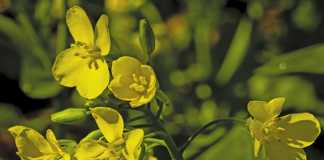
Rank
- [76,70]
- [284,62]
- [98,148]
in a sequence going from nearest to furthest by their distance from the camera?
1. [98,148]
2. [76,70]
3. [284,62]

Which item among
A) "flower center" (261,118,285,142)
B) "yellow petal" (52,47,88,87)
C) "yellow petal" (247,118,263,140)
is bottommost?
"flower center" (261,118,285,142)

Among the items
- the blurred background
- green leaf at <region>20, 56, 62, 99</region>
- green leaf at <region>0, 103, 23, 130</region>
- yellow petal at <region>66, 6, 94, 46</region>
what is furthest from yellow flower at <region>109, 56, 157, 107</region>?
green leaf at <region>0, 103, 23, 130</region>

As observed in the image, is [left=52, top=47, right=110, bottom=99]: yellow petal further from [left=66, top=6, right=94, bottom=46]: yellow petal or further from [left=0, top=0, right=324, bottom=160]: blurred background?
[left=0, top=0, right=324, bottom=160]: blurred background

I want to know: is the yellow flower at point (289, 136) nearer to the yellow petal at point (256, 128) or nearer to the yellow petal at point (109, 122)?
the yellow petal at point (256, 128)

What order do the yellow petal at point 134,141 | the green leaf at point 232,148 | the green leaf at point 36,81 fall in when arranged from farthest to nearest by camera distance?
the green leaf at point 36,81 < the green leaf at point 232,148 < the yellow petal at point 134,141

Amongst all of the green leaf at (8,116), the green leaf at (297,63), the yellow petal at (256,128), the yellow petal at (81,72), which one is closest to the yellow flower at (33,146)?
the yellow petal at (81,72)

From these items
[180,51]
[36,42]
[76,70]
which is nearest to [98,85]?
[76,70]

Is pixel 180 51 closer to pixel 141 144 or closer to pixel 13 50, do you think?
pixel 13 50

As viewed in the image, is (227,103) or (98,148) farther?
(227,103)
